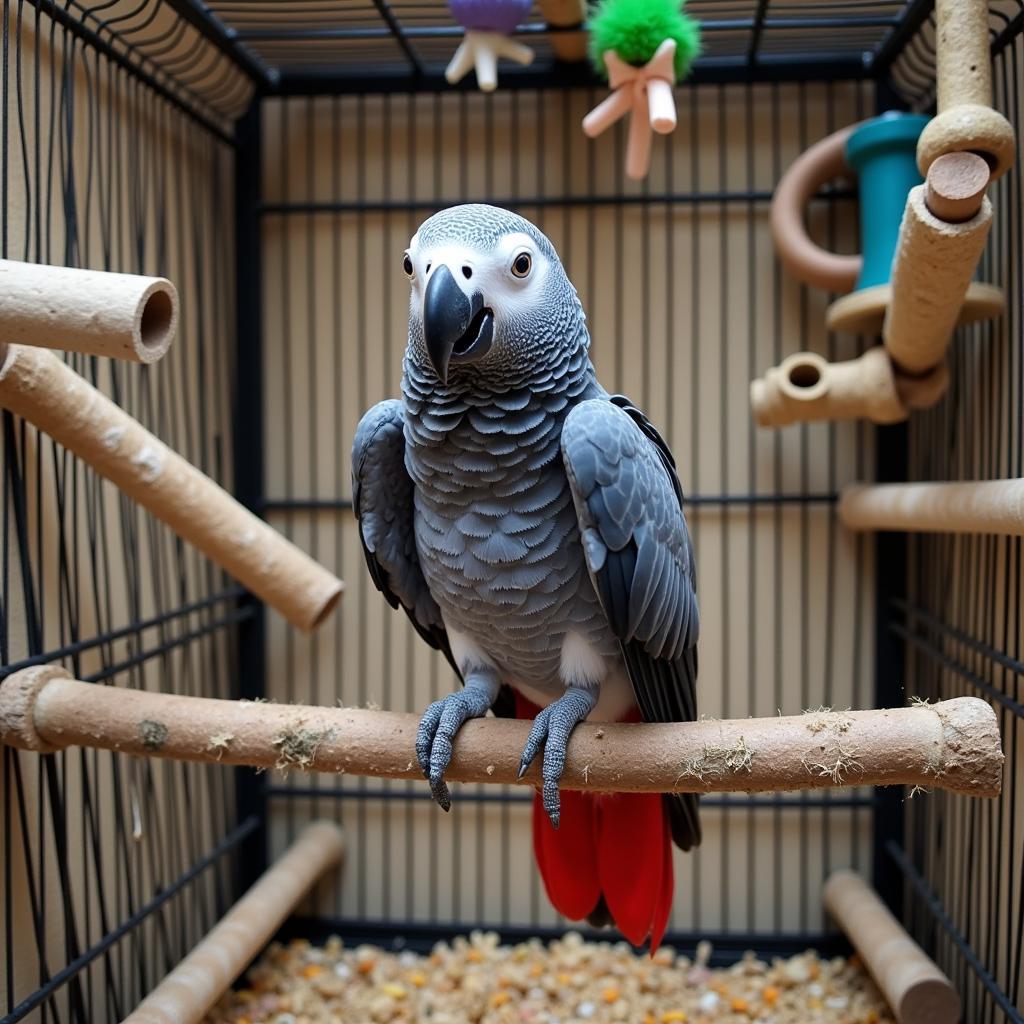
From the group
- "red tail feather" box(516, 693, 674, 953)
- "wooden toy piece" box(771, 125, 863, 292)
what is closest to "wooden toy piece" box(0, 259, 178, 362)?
"red tail feather" box(516, 693, 674, 953)

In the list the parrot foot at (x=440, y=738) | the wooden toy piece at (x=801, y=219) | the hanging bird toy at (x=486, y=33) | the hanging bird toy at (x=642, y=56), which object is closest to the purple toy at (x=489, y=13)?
the hanging bird toy at (x=486, y=33)

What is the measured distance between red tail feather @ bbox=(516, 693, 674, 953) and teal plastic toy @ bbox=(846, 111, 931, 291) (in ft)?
3.41

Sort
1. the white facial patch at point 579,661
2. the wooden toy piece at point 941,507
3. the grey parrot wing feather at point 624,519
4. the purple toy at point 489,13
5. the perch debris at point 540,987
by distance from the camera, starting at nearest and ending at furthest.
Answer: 1. the grey parrot wing feather at point 624,519
2. the white facial patch at point 579,661
3. the wooden toy piece at point 941,507
4. the purple toy at point 489,13
5. the perch debris at point 540,987

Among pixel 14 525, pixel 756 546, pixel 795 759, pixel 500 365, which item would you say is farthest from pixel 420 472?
pixel 756 546

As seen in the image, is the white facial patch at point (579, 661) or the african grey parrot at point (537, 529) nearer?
A: the african grey parrot at point (537, 529)

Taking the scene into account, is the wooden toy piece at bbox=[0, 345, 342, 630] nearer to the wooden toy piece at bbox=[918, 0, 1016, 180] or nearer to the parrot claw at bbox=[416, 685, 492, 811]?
the parrot claw at bbox=[416, 685, 492, 811]

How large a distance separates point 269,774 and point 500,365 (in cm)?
145

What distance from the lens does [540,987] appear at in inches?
75.2

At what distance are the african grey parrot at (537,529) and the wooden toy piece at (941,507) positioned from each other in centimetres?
45

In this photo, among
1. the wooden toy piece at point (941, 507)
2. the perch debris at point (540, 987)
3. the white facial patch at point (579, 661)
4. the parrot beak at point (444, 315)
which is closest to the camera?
the parrot beak at point (444, 315)

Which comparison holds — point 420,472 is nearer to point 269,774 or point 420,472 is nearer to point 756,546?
point 756,546

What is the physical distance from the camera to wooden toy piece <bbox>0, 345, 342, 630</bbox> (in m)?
1.23

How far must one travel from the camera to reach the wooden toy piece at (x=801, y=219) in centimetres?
183

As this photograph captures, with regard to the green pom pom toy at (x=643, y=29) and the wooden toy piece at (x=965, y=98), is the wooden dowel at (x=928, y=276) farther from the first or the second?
the green pom pom toy at (x=643, y=29)
